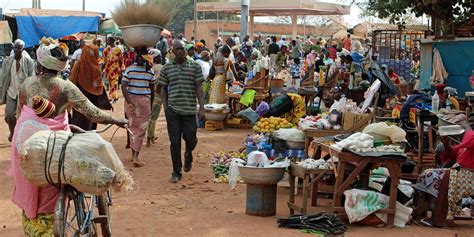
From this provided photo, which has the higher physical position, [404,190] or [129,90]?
[129,90]

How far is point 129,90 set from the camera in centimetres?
1119

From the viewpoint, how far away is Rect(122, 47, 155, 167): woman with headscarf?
11.1 meters

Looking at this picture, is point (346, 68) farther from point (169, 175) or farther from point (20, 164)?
point (20, 164)

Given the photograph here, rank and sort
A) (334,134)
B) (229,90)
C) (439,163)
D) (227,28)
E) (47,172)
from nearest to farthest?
(47,172) < (439,163) < (334,134) < (229,90) < (227,28)

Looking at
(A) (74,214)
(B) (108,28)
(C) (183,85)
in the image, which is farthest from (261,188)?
(B) (108,28)

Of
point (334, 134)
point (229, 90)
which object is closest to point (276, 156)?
point (334, 134)

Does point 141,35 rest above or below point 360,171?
above

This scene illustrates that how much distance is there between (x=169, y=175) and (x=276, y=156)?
5.45 ft

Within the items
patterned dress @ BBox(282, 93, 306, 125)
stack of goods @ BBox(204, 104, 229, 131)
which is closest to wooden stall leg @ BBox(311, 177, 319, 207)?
patterned dress @ BBox(282, 93, 306, 125)

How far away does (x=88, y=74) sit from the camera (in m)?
11.0

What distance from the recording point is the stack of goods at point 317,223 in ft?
24.2

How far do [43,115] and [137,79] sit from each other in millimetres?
5840

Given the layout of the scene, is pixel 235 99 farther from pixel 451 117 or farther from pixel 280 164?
pixel 280 164

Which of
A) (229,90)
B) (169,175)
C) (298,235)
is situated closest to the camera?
(298,235)
